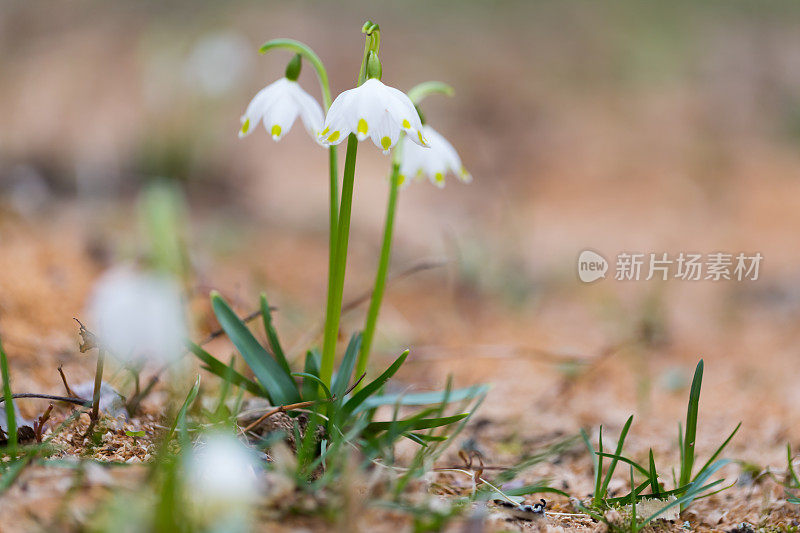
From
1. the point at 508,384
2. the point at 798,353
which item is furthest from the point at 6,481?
the point at 798,353

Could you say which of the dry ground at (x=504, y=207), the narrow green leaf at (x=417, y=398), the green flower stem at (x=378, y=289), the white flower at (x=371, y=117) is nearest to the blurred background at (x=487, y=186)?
the dry ground at (x=504, y=207)

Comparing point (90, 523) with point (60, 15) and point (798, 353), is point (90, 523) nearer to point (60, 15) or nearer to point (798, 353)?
point (798, 353)

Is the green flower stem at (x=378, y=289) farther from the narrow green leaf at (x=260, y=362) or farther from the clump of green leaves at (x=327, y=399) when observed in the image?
the narrow green leaf at (x=260, y=362)

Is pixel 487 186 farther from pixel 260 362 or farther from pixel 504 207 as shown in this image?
pixel 260 362

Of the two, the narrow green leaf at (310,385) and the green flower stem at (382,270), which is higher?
the green flower stem at (382,270)

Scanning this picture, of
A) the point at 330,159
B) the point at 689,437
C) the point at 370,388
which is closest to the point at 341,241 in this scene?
the point at 330,159
